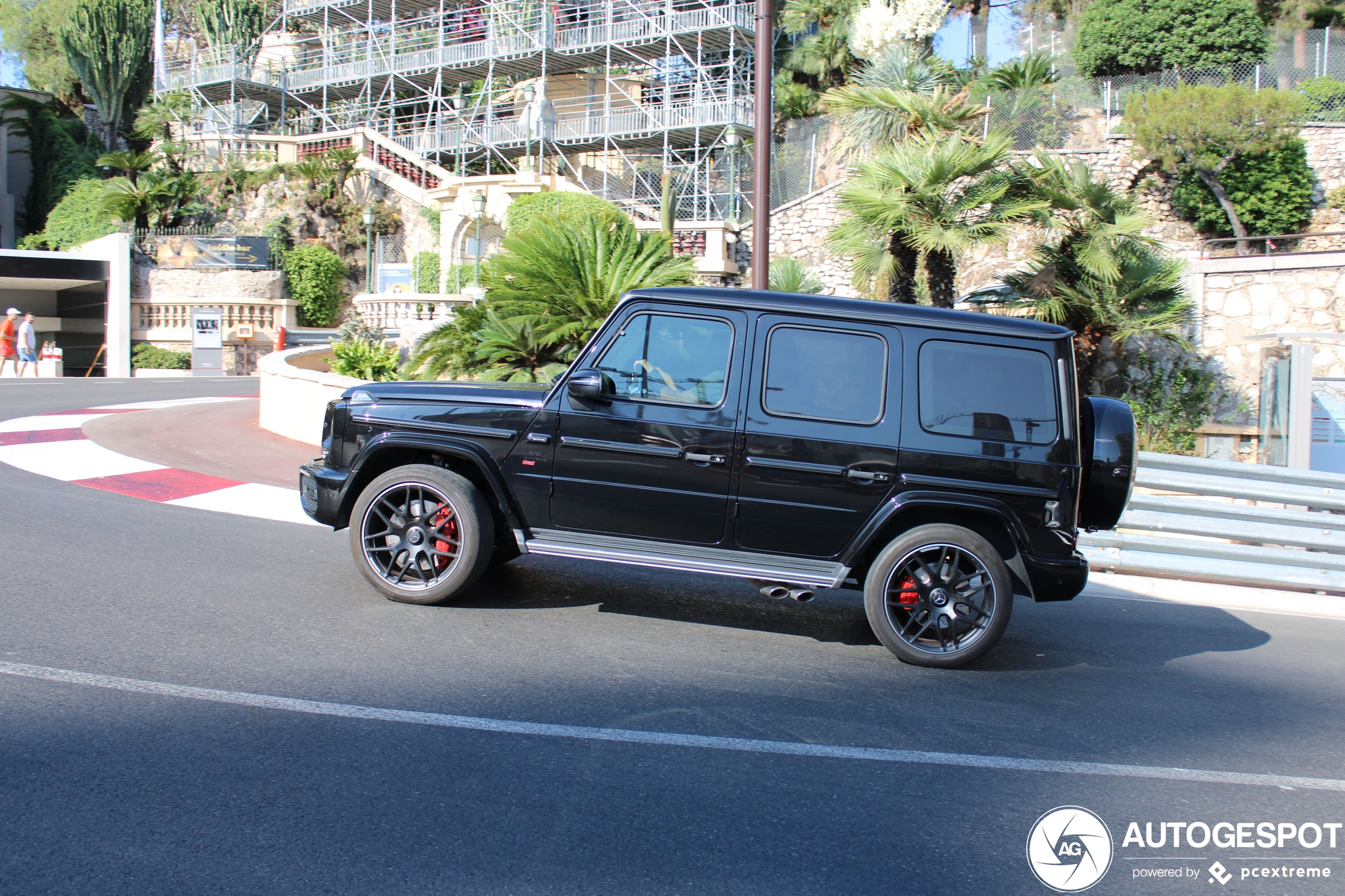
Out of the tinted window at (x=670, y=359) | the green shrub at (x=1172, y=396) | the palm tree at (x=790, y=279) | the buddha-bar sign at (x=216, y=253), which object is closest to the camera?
the tinted window at (x=670, y=359)

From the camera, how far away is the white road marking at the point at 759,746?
4.02 meters

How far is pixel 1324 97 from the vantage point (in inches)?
932

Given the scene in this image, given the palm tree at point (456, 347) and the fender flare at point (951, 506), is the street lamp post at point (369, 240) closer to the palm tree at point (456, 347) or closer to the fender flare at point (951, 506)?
the palm tree at point (456, 347)

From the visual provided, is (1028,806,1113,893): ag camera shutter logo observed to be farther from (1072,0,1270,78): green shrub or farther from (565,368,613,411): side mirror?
(1072,0,1270,78): green shrub

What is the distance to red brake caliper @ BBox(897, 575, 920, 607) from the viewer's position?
17.5 feet

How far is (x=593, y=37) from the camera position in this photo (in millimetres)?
36250

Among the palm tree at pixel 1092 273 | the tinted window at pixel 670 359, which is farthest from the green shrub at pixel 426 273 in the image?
the tinted window at pixel 670 359

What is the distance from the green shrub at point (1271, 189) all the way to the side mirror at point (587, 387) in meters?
21.8

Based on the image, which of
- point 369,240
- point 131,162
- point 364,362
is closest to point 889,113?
point 364,362

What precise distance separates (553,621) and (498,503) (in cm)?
77

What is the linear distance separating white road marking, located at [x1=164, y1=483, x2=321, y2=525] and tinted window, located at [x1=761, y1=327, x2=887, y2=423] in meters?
4.47

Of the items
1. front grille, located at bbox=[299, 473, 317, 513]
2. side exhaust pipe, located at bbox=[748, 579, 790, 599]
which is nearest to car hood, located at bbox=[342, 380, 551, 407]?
front grille, located at bbox=[299, 473, 317, 513]

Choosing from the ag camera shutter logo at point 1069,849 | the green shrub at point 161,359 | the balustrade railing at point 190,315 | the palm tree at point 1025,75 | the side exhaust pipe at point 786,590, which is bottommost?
the ag camera shutter logo at point 1069,849

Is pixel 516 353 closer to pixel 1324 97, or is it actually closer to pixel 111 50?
pixel 1324 97
